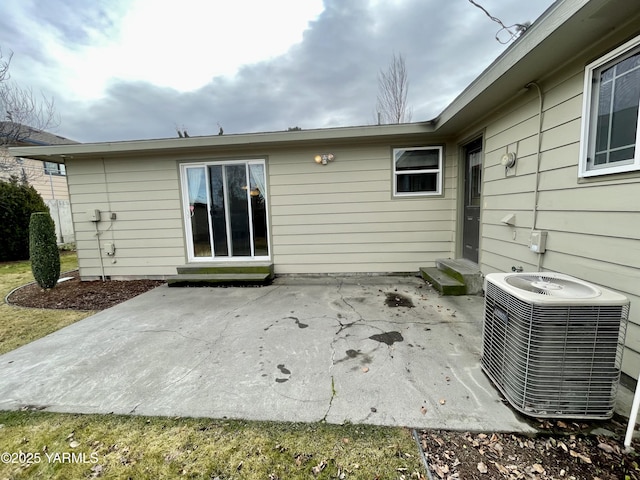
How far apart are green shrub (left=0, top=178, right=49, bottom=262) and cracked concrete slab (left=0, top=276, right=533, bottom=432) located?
8358mm

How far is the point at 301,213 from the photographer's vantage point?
17.9ft

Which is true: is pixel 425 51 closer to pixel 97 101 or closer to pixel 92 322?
pixel 92 322

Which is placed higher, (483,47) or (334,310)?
(483,47)

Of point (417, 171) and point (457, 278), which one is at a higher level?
point (417, 171)

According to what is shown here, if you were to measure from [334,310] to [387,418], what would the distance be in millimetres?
2002

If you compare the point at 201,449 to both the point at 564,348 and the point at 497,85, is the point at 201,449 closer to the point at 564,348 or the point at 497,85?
the point at 564,348

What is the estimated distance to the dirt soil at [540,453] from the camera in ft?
4.50

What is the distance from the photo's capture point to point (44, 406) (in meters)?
2.04

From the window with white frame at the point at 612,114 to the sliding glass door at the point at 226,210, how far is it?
4633 millimetres

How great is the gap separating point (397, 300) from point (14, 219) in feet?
40.0

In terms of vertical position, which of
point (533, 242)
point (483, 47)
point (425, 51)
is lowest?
point (533, 242)

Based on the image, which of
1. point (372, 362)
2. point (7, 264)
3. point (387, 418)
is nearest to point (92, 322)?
point (372, 362)

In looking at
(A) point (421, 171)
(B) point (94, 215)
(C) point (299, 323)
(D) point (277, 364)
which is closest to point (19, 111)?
(B) point (94, 215)

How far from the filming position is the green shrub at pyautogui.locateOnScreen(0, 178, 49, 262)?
Result: 344 inches
